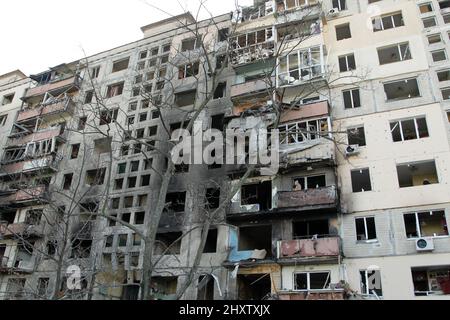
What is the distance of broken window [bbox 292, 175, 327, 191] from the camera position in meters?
24.8

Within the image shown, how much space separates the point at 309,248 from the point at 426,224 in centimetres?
647

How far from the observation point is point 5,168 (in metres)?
37.9

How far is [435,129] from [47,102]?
1377 inches

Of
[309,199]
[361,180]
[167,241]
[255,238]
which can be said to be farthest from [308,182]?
[167,241]

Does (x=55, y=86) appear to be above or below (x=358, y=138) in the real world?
above

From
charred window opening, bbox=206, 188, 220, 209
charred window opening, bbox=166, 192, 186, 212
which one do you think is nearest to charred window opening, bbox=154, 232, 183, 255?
charred window opening, bbox=166, 192, 186, 212

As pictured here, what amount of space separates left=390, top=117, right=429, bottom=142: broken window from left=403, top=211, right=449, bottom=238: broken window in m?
4.81

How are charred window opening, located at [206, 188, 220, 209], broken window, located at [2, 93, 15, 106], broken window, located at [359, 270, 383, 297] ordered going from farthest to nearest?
broken window, located at [2, 93, 15, 106], charred window opening, located at [206, 188, 220, 209], broken window, located at [359, 270, 383, 297]

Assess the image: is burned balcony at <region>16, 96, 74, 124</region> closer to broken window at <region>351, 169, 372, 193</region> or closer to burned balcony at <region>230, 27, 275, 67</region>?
burned balcony at <region>230, 27, 275, 67</region>

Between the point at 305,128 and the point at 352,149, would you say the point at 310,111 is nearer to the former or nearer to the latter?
the point at 305,128

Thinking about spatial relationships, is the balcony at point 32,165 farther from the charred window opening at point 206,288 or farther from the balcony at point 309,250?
the balcony at point 309,250

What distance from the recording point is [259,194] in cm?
2706

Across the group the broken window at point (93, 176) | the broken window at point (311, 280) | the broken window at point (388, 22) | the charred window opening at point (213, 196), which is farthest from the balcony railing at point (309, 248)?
the broken window at point (93, 176)

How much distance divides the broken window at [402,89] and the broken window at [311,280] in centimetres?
1239
